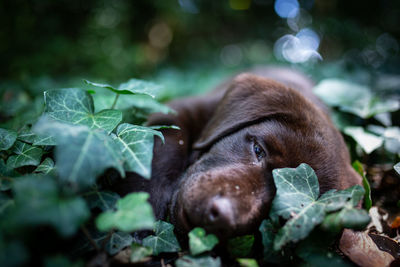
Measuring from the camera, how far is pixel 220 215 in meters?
1.42

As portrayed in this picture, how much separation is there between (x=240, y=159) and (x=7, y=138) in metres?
1.48

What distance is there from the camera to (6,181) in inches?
50.8

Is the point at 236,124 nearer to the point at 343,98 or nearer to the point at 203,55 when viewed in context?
the point at 343,98

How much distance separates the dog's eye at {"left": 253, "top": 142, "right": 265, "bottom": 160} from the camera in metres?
2.04

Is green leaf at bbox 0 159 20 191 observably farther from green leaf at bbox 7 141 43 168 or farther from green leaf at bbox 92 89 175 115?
green leaf at bbox 92 89 175 115

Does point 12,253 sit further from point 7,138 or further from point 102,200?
point 7,138

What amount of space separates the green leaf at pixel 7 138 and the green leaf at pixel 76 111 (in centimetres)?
24

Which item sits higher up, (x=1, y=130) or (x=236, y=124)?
(x=1, y=130)

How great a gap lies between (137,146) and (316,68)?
5002 mm

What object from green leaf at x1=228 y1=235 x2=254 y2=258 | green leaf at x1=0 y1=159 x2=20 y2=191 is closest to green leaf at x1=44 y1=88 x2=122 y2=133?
green leaf at x1=0 y1=159 x2=20 y2=191

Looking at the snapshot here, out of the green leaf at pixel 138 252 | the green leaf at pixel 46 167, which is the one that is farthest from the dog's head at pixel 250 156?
the green leaf at pixel 46 167

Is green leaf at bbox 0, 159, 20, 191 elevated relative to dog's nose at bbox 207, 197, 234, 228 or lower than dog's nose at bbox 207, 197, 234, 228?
elevated

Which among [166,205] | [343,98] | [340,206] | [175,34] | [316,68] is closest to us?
[340,206]

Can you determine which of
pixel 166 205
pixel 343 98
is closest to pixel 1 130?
pixel 166 205
